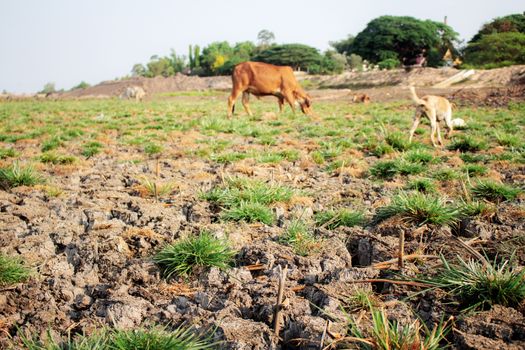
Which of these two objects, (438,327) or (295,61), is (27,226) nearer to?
(438,327)

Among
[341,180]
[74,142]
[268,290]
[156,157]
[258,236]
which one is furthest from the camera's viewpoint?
[74,142]

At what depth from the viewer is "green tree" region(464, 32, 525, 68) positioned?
123 feet

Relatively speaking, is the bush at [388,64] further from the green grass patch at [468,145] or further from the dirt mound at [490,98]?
the green grass patch at [468,145]

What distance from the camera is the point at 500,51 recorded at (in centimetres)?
3869

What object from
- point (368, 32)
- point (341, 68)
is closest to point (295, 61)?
point (341, 68)

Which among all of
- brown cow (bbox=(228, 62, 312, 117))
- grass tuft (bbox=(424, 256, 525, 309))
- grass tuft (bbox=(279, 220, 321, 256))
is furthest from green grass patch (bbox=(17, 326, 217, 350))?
brown cow (bbox=(228, 62, 312, 117))

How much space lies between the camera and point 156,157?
660cm

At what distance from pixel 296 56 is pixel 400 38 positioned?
65.9 ft

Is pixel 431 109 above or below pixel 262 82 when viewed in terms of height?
below

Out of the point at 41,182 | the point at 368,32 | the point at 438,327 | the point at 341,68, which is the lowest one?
the point at 438,327

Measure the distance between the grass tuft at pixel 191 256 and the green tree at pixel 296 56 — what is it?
2697 inches

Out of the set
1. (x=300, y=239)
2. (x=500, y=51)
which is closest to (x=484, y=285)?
(x=300, y=239)

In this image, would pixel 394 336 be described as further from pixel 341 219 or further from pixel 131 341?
pixel 341 219

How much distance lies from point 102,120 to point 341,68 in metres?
59.0
